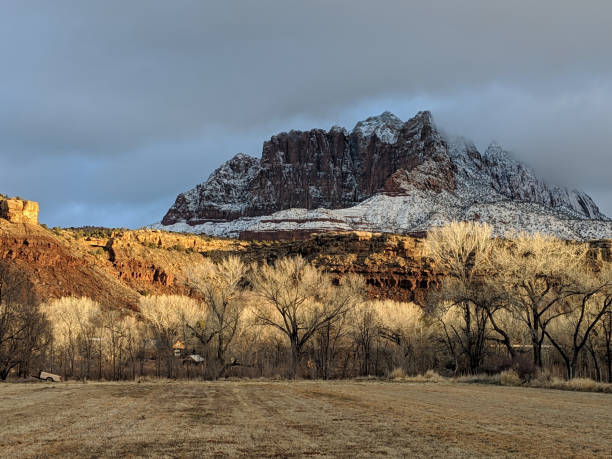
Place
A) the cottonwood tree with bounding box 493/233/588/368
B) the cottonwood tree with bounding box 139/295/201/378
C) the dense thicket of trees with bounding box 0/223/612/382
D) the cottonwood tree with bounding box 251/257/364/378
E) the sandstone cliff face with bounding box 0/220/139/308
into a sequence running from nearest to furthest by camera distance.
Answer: the cottonwood tree with bounding box 493/233/588/368
the dense thicket of trees with bounding box 0/223/612/382
the cottonwood tree with bounding box 251/257/364/378
the cottonwood tree with bounding box 139/295/201/378
the sandstone cliff face with bounding box 0/220/139/308

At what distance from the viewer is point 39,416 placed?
1512cm

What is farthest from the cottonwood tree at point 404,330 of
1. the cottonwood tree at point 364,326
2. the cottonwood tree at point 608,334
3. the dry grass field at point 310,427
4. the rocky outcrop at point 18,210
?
the rocky outcrop at point 18,210

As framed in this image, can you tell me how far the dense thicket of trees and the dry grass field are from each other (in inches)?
624

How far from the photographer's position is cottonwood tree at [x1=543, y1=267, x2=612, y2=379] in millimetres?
32156

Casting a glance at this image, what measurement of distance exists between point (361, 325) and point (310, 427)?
36.7 m

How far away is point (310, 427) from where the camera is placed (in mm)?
12914

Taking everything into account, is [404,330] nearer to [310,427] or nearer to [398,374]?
[398,374]

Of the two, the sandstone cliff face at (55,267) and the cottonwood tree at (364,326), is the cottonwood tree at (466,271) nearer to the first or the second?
the cottonwood tree at (364,326)

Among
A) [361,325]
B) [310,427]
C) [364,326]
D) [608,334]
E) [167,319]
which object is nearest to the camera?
[310,427]

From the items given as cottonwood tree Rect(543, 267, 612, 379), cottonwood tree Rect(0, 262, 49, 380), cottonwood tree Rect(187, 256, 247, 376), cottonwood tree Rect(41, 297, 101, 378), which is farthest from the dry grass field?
cottonwood tree Rect(41, 297, 101, 378)

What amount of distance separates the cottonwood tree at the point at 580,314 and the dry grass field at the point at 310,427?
12466mm

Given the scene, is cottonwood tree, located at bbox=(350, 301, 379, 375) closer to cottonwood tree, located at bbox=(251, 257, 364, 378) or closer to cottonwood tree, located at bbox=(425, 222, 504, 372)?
cottonwood tree, located at bbox=(251, 257, 364, 378)

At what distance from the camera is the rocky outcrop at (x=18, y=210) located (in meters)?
74.2

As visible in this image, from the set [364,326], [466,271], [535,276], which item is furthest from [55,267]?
[535,276]
